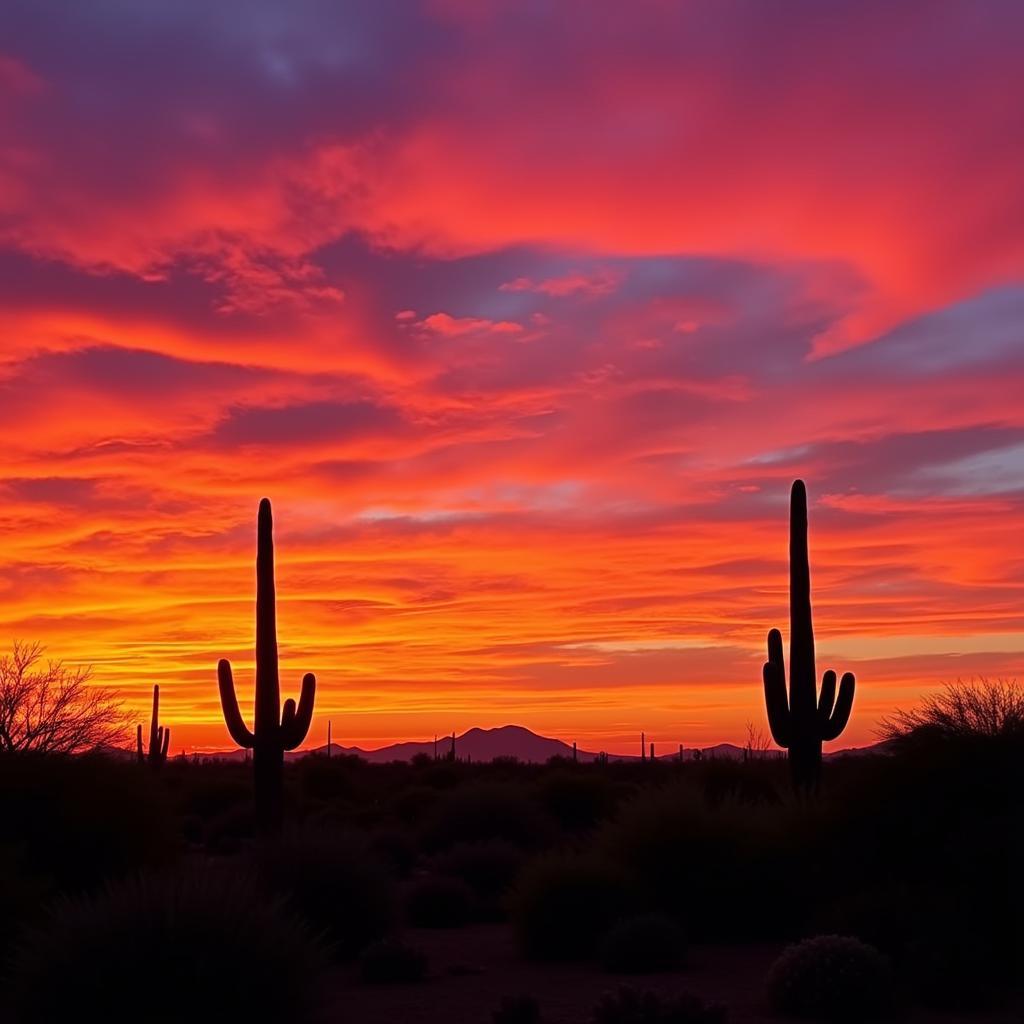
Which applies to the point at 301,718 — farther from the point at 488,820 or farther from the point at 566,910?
the point at 566,910

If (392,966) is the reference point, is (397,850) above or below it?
above

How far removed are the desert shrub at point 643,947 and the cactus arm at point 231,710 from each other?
1016 centimetres

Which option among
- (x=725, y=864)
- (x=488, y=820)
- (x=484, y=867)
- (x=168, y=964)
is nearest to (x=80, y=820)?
(x=168, y=964)

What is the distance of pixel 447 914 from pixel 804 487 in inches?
419

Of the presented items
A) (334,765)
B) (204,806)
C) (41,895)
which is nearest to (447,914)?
(41,895)

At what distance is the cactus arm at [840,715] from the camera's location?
77.7 ft

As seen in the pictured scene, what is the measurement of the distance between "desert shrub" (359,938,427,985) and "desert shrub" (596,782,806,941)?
3795mm

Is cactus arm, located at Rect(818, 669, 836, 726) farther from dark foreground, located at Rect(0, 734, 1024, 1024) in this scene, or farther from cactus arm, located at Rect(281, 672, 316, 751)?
cactus arm, located at Rect(281, 672, 316, 751)

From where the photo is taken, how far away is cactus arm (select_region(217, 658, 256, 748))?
79.6 feet

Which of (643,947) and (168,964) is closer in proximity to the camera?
(168,964)

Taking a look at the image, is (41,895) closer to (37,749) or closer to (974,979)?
(37,749)

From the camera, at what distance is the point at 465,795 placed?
28.8 m

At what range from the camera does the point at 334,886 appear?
17609 millimetres

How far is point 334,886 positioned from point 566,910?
9.87 feet
